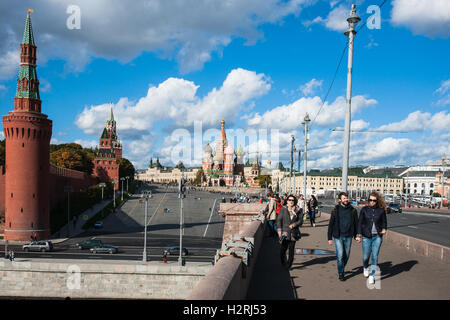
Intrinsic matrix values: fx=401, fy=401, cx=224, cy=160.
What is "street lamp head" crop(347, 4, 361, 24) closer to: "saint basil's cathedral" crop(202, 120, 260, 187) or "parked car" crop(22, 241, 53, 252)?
"parked car" crop(22, 241, 53, 252)

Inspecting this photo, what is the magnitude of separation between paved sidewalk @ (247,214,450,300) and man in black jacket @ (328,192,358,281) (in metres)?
0.51

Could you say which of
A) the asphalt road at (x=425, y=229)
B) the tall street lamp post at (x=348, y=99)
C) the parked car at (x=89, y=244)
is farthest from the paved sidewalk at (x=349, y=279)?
the parked car at (x=89, y=244)

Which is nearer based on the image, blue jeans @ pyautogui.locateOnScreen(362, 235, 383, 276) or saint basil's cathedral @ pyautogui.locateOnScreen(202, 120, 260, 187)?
blue jeans @ pyautogui.locateOnScreen(362, 235, 383, 276)

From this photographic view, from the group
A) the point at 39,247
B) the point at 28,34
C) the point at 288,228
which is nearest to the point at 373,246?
the point at 288,228

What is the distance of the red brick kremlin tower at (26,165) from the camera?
46750 millimetres

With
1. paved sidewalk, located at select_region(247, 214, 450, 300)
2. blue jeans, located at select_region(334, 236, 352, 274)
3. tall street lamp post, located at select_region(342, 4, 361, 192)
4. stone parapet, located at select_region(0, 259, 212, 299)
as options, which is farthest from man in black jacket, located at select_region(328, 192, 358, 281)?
stone parapet, located at select_region(0, 259, 212, 299)

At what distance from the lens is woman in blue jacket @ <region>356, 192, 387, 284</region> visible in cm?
771

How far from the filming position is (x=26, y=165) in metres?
47.4

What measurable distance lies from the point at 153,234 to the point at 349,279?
4565 cm

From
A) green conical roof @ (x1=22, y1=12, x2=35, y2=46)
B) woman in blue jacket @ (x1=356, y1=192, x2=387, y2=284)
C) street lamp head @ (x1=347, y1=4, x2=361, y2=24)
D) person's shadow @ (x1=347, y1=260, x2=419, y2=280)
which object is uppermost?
green conical roof @ (x1=22, y1=12, x2=35, y2=46)

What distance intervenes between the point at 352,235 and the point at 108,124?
150 meters

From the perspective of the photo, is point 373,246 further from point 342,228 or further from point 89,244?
point 89,244

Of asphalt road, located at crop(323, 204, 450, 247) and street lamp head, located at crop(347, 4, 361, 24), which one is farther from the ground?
street lamp head, located at crop(347, 4, 361, 24)
